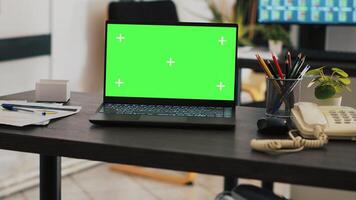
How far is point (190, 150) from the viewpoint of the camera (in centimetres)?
141

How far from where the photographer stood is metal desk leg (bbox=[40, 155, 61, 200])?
6.16ft

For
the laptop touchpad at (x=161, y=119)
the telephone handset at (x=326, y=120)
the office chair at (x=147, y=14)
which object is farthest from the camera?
the office chair at (x=147, y=14)

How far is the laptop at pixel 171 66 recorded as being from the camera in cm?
182

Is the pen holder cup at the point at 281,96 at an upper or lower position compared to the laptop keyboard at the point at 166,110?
upper

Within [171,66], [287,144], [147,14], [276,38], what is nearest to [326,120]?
[287,144]

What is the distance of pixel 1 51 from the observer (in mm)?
3025

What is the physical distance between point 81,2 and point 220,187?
130 cm

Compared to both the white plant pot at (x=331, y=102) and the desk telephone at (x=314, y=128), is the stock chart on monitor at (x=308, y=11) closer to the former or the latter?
the white plant pot at (x=331, y=102)

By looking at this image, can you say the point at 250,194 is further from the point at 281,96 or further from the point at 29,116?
the point at 29,116

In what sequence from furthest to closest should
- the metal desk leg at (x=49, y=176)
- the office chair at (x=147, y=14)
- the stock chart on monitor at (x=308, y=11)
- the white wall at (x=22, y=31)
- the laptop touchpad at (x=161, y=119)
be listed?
the office chair at (x=147, y=14) < the stock chart on monitor at (x=308, y=11) < the white wall at (x=22, y=31) < the metal desk leg at (x=49, y=176) < the laptop touchpad at (x=161, y=119)

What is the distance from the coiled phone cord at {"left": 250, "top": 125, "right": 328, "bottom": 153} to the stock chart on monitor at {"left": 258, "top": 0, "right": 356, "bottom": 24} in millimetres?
1876

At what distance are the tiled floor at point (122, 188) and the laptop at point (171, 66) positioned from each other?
152 cm

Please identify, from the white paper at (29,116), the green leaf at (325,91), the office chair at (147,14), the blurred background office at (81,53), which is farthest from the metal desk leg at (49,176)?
the office chair at (147,14)

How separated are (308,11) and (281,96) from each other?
1655mm
